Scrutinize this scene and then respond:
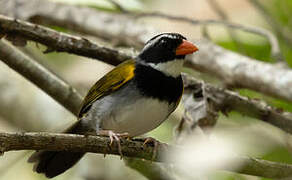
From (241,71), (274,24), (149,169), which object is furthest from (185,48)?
(274,24)

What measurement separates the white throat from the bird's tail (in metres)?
0.63

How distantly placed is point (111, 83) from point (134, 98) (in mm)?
276

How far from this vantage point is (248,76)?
4.31 metres

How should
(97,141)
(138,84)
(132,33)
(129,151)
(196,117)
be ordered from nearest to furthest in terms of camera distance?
(97,141)
(129,151)
(138,84)
(196,117)
(132,33)

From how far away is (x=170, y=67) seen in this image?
3846 mm

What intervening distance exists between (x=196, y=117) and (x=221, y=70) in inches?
27.0

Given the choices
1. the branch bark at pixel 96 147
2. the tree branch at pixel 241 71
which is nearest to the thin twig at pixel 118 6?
the tree branch at pixel 241 71

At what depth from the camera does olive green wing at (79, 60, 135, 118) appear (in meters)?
3.72

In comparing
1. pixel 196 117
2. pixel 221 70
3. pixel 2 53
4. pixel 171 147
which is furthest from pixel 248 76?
pixel 2 53

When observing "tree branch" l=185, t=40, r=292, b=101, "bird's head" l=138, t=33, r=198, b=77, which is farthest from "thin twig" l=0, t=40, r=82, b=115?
"tree branch" l=185, t=40, r=292, b=101

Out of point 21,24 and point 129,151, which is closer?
point 129,151

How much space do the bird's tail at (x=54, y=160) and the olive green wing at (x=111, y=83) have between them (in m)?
0.13

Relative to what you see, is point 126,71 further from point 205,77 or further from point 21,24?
point 205,77

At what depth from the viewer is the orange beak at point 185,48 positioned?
376cm
